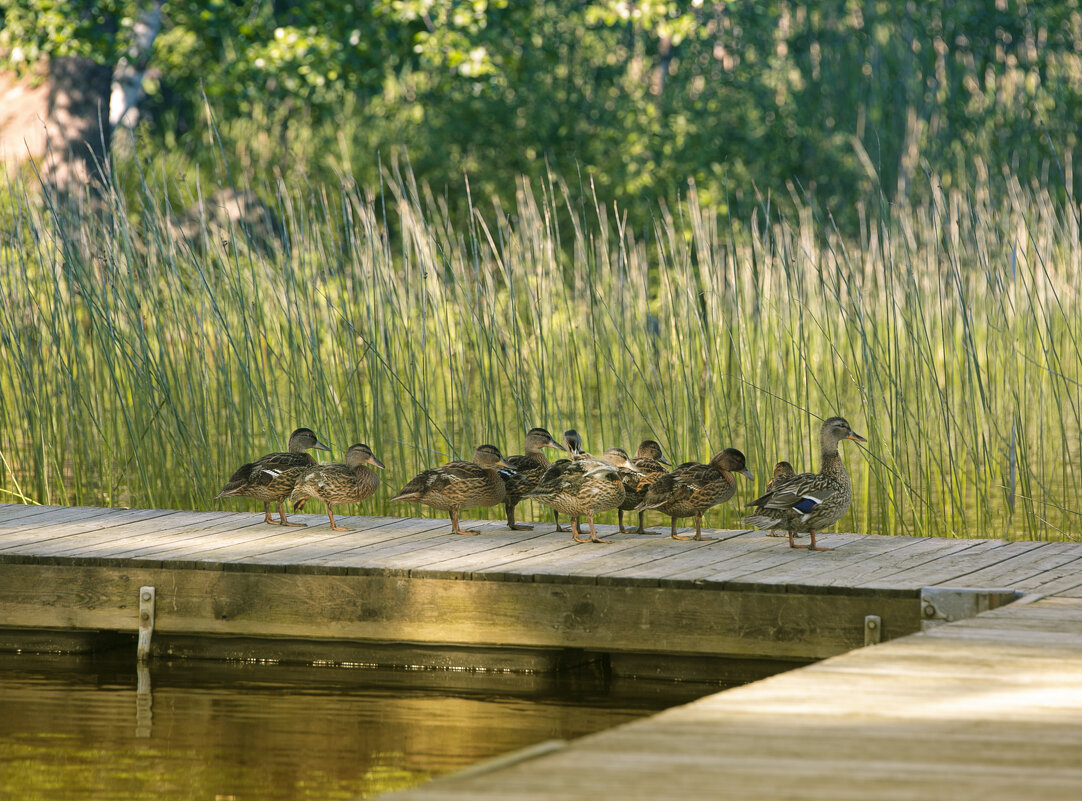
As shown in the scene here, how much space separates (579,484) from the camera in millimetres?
4375

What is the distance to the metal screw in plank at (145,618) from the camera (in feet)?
14.4

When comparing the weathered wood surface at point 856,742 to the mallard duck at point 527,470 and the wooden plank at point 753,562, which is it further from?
the mallard duck at point 527,470

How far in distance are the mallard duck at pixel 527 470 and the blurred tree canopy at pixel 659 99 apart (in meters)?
7.80

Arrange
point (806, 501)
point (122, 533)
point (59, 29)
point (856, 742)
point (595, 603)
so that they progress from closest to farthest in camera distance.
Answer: point (856, 742)
point (595, 603)
point (806, 501)
point (122, 533)
point (59, 29)

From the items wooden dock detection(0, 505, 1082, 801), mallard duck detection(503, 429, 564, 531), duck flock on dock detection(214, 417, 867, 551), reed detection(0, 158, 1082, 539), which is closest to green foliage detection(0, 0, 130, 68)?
reed detection(0, 158, 1082, 539)

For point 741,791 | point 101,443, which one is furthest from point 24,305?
point 741,791

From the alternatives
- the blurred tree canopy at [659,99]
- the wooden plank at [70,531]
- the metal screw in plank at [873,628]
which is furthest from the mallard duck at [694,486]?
the blurred tree canopy at [659,99]

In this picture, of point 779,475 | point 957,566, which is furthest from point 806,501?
point 779,475

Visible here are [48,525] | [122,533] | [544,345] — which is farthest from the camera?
[544,345]

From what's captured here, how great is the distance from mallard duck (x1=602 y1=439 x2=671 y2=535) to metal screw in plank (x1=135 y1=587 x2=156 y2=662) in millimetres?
1373

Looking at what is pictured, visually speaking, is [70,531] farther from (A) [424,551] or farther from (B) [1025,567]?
(B) [1025,567]

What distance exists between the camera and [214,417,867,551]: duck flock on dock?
431 centimetres

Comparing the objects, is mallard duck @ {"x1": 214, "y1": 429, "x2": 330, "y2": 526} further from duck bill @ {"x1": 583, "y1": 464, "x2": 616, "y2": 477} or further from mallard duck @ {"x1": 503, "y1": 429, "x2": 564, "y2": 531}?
duck bill @ {"x1": 583, "y1": 464, "x2": 616, "y2": 477}

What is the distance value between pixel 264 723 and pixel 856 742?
1.83 metres
